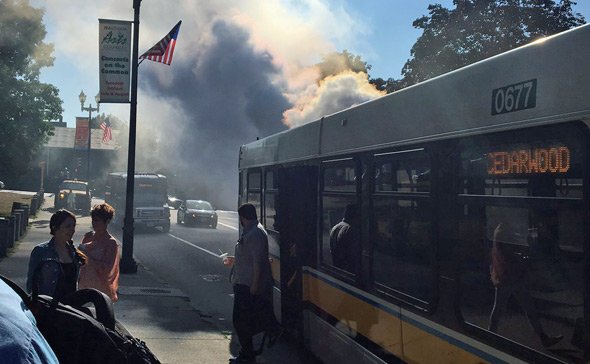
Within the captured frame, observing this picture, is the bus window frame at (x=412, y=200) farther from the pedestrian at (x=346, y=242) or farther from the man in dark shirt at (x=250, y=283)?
the man in dark shirt at (x=250, y=283)

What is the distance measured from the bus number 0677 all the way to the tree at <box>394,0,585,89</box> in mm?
28062

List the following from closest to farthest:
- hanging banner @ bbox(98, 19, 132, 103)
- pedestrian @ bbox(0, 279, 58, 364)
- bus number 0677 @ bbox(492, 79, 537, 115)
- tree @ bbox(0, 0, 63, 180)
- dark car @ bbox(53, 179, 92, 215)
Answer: pedestrian @ bbox(0, 279, 58, 364), bus number 0677 @ bbox(492, 79, 537, 115), hanging banner @ bbox(98, 19, 132, 103), tree @ bbox(0, 0, 63, 180), dark car @ bbox(53, 179, 92, 215)

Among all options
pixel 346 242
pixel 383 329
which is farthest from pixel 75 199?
pixel 383 329

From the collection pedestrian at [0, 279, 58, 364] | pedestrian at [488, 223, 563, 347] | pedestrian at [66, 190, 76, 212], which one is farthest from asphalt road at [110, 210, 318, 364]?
pedestrian at [66, 190, 76, 212]

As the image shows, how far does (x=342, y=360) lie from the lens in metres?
6.18

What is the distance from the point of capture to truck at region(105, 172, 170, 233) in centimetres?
3158

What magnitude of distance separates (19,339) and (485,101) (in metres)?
3.10

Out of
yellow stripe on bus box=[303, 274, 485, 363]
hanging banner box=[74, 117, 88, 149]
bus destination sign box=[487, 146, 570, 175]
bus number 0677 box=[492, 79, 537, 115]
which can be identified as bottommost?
yellow stripe on bus box=[303, 274, 485, 363]

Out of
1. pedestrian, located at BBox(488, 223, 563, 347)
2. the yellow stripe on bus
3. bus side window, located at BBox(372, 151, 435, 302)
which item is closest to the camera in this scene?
pedestrian, located at BBox(488, 223, 563, 347)

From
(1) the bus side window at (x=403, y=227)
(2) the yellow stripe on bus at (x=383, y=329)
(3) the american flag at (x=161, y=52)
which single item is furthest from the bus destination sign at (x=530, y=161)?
(3) the american flag at (x=161, y=52)

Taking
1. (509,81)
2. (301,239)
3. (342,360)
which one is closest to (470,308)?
(509,81)

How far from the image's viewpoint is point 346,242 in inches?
245

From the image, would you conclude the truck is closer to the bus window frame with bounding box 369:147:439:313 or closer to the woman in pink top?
the woman in pink top

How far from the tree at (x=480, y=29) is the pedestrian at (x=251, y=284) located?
25.4 meters
